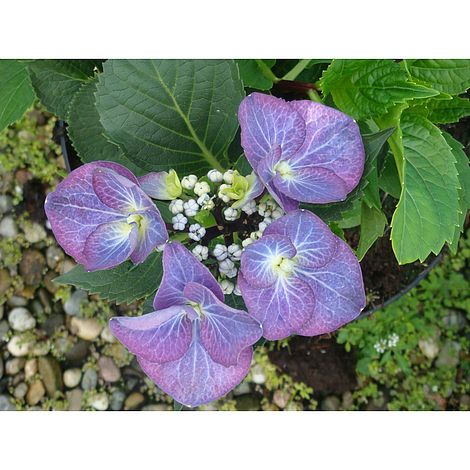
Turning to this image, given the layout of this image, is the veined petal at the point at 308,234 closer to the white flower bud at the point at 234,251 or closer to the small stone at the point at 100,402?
the white flower bud at the point at 234,251

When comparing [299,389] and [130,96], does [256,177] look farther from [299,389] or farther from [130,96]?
[299,389]

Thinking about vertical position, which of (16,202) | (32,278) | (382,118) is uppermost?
(382,118)

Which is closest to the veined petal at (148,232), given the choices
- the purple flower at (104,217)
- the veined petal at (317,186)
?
the purple flower at (104,217)

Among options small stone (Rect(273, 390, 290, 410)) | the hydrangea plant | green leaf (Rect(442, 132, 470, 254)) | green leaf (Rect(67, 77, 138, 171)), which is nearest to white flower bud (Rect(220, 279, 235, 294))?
the hydrangea plant

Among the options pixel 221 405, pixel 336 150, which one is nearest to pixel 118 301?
pixel 336 150

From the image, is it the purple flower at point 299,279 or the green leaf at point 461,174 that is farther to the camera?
the green leaf at point 461,174

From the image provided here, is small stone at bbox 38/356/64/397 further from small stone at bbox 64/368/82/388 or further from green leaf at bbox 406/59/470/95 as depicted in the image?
green leaf at bbox 406/59/470/95

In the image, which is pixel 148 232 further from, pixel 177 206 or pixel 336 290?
pixel 336 290
